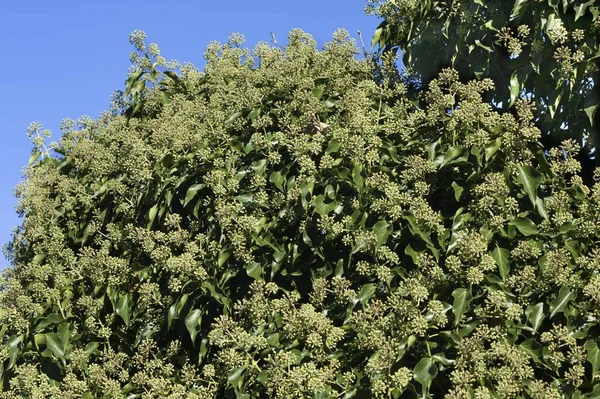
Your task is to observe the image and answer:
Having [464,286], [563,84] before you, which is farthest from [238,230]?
[563,84]

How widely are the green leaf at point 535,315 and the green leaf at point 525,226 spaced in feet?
1.16

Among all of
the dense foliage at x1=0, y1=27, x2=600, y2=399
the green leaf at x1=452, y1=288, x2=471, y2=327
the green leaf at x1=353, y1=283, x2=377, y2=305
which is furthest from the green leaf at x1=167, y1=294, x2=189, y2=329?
the green leaf at x1=452, y1=288, x2=471, y2=327

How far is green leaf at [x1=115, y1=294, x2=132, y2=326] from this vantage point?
5.12m

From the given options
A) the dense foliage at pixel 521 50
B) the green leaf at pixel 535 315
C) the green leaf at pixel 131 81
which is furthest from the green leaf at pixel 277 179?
the green leaf at pixel 131 81

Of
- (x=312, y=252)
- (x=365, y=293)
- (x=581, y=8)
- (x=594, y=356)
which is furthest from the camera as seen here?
(x=312, y=252)

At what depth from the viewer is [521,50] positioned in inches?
186

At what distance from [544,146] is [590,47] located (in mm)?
645

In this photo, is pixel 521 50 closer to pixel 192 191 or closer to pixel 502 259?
pixel 502 259

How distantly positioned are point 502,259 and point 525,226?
20 centimetres

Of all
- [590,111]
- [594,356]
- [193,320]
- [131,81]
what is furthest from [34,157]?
[594,356]

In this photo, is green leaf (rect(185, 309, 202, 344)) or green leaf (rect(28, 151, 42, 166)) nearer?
green leaf (rect(185, 309, 202, 344))

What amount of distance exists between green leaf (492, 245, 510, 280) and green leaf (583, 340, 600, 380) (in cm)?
50

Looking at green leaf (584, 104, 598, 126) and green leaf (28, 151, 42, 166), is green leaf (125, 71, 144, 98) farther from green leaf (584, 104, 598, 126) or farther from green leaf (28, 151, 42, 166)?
green leaf (584, 104, 598, 126)

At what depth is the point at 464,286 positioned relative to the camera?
4.16 meters
